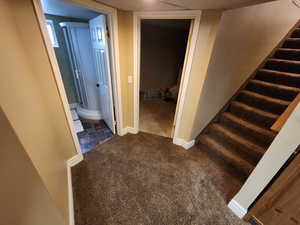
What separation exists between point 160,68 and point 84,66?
100 inches

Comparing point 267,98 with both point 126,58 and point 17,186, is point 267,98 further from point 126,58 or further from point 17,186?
point 17,186

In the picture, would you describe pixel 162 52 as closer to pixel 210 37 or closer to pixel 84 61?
pixel 84 61

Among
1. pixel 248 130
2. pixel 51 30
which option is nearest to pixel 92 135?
pixel 51 30

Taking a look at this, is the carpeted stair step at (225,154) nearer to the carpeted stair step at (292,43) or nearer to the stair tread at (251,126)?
the stair tread at (251,126)

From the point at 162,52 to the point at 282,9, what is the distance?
2.73 meters

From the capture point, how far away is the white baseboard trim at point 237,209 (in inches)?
53.4

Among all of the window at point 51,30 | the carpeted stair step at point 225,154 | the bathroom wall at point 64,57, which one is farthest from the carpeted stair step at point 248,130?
the window at point 51,30

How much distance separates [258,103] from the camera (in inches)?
88.4

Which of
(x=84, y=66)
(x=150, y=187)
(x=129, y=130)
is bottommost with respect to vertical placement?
(x=150, y=187)

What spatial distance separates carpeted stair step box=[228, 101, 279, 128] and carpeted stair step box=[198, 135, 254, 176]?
65cm

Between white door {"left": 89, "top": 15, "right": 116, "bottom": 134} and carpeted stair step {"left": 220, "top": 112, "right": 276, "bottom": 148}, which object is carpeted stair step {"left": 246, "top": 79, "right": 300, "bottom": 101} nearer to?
carpeted stair step {"left": 220, "top": 112, "right": 276, "bottom": 148}

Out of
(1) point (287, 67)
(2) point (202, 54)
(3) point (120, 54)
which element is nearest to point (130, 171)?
(3) point (120, 54)

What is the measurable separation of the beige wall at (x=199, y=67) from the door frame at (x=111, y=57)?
107 cm

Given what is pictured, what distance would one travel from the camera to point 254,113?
2137mm
